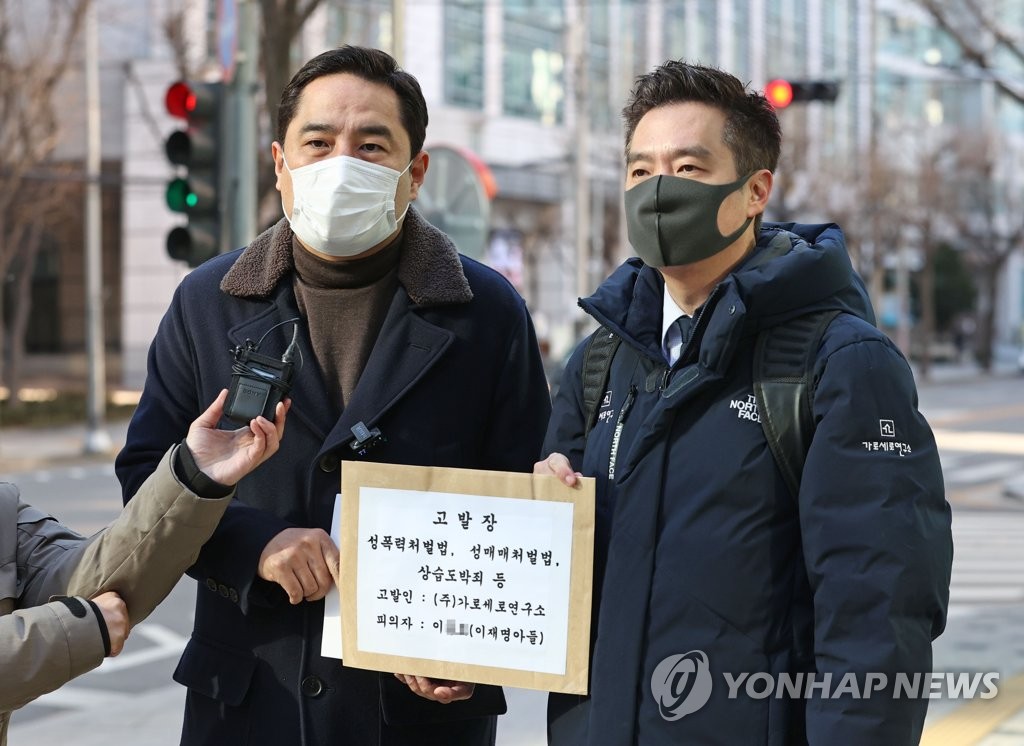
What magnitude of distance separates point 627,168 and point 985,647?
19.1 feet

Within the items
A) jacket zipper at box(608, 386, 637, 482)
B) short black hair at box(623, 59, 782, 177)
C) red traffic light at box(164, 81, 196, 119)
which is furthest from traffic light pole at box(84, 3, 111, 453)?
jacket zipper at box(608, 386, 637, 482)

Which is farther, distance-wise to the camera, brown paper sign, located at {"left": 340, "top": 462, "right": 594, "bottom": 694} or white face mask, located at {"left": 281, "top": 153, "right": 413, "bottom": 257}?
white face mask, located at {"left": 281, "top": 153, "right": 413, "bottom": 257}

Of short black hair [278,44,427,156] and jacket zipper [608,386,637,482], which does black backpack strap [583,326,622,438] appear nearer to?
jacket zipper [608,386,637,482]

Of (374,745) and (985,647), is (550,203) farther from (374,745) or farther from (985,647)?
(374,745)

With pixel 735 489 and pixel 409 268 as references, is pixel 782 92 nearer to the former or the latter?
pixel 409 268

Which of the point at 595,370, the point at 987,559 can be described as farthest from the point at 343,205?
the point at 987,559

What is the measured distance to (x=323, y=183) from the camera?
2.96 m

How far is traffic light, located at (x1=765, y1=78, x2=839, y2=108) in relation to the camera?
1509 cm

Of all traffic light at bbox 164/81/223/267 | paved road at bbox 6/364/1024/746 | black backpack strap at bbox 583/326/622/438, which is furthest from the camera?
traffic light at bbox 164/81/223/267

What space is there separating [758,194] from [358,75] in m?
0.89

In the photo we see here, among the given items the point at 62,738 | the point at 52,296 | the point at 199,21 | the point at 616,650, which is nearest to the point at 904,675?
the point at 616,650

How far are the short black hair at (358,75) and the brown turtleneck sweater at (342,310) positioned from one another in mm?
296

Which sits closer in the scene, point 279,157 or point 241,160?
point 279,157

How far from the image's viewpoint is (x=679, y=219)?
2.65m
